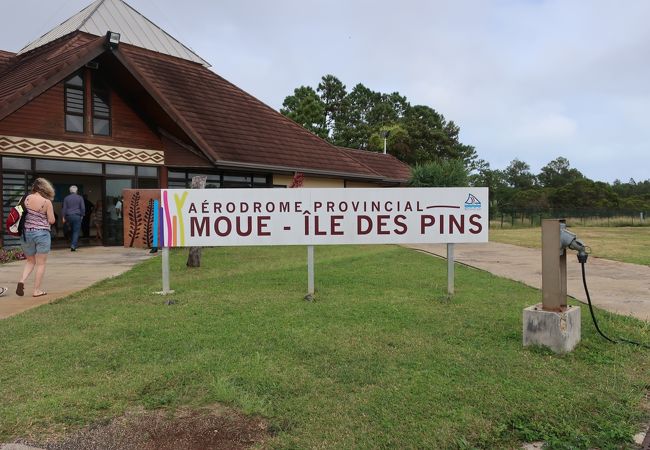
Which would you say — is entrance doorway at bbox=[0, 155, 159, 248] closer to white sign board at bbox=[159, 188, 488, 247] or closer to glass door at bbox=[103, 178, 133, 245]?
glass door at bbox=[103, 178, 133, 245]

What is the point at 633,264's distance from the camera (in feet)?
35.8

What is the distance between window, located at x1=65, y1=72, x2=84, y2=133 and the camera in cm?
1427

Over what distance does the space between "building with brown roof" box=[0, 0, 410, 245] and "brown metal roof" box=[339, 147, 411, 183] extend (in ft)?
16.9

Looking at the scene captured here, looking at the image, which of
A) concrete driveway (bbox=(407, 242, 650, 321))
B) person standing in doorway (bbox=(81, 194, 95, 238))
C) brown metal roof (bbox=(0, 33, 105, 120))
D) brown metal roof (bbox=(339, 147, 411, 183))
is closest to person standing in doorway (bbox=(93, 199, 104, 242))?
person standing in doorway (bbox=(81, 194, 95, 238))

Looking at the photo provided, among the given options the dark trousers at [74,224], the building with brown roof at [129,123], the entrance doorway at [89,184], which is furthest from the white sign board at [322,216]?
the dark trousers at [74,224]

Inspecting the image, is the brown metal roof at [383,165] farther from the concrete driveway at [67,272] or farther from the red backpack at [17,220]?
the red backpack at [17,220]

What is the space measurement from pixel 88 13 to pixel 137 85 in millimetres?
6276

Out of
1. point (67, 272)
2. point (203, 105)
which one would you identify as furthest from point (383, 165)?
point (67, 272)

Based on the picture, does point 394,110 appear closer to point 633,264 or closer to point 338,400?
point 633,264

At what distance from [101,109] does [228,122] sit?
422 cm

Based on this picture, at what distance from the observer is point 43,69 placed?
1403cm

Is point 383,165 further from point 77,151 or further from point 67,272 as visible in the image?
point 67,272

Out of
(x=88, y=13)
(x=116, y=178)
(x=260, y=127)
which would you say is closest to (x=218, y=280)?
(x=116, y=178)

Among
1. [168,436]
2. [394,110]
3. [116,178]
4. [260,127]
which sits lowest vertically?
[168,436]
